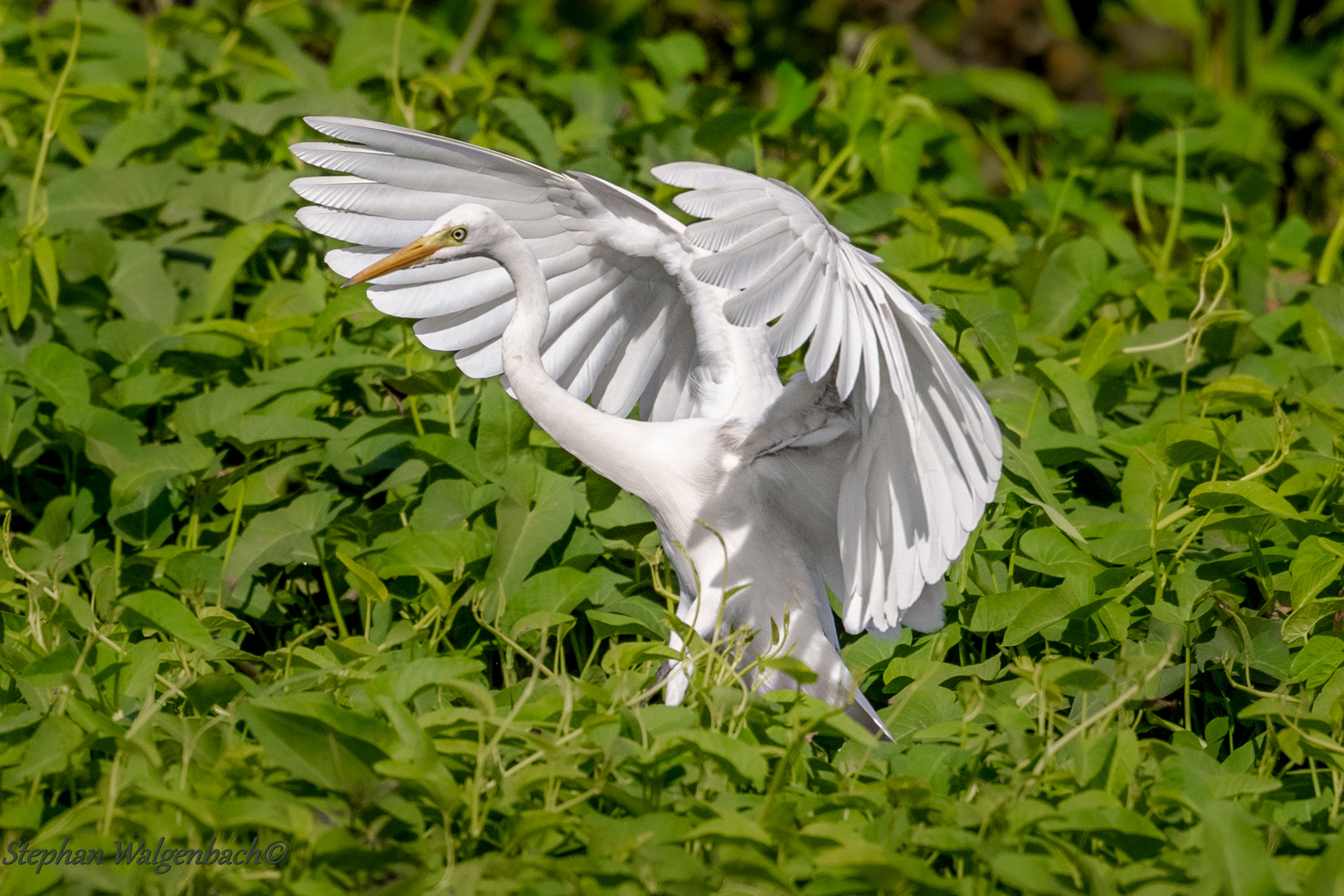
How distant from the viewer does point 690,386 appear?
301 centimetres

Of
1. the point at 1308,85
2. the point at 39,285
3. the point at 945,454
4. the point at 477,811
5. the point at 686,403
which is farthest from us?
the point at 1308,85

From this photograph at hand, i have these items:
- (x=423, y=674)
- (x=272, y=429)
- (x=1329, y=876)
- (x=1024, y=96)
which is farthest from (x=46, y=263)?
(x=1024, y=96)

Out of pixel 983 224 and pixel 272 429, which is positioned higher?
pixel 983 224

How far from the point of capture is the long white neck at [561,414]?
104 inches

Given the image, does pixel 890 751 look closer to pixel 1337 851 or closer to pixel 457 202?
pixel 1337 851

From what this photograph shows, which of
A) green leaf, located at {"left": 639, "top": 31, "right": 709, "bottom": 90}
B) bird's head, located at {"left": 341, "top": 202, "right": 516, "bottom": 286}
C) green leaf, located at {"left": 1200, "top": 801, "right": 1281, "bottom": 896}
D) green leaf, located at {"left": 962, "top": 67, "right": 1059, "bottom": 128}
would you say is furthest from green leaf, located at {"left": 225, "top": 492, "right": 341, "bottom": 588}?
green leaf, located at {"left": 962, "top": 67, "right": 1059, "bottom": 128}

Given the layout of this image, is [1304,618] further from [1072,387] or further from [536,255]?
[536,255]

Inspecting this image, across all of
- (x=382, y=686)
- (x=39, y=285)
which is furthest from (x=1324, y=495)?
(x=39, y=285)

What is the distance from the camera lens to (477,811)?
202 cm

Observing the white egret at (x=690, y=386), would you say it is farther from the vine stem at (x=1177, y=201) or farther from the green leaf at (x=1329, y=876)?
the vine stem at (x=1177, y=201)

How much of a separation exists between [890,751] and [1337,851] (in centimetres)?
78

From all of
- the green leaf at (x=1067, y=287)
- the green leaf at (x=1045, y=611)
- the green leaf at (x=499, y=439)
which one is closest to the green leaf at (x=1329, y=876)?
the green leaf at (x=1045, y=611)

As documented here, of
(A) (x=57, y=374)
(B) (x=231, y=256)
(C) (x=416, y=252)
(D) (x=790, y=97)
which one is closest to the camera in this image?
(C) (x=416, y=252)

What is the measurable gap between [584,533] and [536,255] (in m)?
0.69
